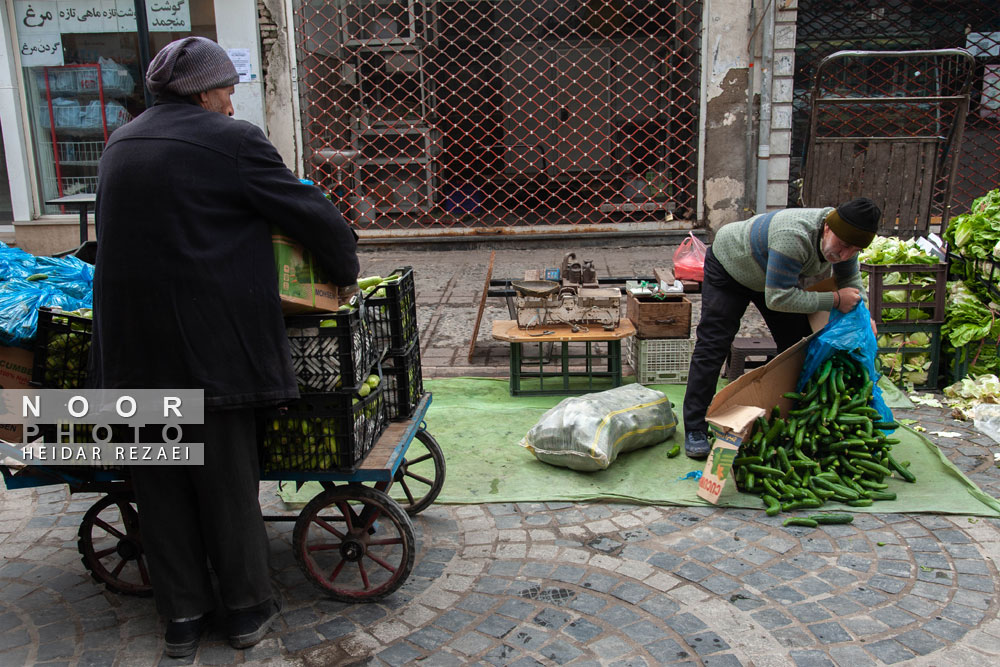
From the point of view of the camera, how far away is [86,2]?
9828 millimetres

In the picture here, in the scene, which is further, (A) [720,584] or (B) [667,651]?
(A) [720,584]

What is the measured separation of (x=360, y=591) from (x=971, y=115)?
399 inches

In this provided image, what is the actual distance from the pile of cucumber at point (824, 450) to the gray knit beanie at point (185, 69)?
2.89 meters

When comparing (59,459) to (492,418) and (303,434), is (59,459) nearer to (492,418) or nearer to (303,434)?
(303,434)

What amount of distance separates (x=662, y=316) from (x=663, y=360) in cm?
32

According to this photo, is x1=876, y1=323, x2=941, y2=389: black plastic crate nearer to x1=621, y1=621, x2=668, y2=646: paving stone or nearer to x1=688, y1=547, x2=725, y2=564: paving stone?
x1=688, y1=547, x2=725, y2=564: paving stone

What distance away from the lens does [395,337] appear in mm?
3484

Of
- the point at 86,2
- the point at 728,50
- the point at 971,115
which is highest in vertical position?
the point at 86,2

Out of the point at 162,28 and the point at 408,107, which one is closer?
the point at 162,28

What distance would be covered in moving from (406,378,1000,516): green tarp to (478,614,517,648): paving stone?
3.28 ft

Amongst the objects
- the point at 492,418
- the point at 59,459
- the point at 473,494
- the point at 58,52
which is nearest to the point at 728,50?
the point at 492,418

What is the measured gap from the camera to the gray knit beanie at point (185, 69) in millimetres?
2699

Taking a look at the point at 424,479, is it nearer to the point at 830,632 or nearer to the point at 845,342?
the point at 830,632

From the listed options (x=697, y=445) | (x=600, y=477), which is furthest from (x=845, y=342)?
(x=600, y=477)
